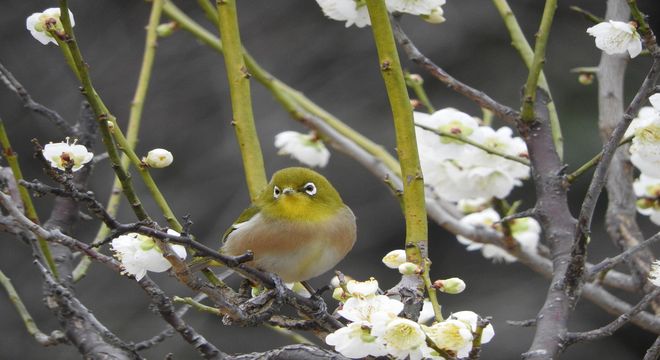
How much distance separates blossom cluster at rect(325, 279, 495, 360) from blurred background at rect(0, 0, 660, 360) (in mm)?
4682

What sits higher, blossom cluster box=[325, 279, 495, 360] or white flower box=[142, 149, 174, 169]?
white flower box=[142, 149, 174, 169]

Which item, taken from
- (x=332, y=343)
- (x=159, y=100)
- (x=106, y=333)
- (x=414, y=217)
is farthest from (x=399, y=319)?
(x=159, y=100)

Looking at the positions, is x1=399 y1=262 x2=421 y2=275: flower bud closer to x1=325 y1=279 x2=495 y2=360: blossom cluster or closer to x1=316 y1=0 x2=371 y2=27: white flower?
x1=325 y1=279 x2=495 y2=360: blossom cluster

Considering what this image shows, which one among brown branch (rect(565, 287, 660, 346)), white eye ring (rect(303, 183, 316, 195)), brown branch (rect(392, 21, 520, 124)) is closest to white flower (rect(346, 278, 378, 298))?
brown branch (rect(565, 287, 660, 346))

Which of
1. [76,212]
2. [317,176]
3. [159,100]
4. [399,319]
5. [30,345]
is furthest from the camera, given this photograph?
[159,100]

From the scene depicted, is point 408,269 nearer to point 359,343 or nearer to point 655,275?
point 359,343

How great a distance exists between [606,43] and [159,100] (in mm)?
5938

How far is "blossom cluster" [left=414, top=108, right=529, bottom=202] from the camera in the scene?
7.08ft

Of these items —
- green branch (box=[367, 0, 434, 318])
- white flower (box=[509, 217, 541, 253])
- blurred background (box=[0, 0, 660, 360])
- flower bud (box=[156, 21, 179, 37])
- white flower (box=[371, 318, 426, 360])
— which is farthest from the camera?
blurred background (box=[0, 0, 660, 360])

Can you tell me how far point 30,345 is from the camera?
6.28 m

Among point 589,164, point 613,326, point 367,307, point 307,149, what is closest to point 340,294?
point 367,307

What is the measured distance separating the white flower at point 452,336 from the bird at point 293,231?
0.76 metres

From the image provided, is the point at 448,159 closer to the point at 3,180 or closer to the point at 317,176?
the point at 317,176

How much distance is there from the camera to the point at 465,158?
2.26 metres
